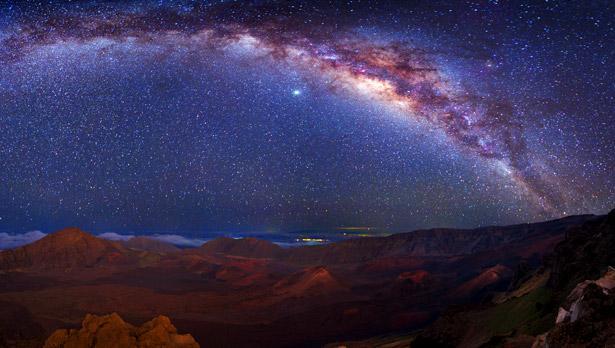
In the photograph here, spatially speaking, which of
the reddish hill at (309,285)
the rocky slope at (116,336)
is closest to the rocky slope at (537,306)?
the rocky slope at (116,336)

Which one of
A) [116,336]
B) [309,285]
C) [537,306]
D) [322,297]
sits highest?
[537,306]

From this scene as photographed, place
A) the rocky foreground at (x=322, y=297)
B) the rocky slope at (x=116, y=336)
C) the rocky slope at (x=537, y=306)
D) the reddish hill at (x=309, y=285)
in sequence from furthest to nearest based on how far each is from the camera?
the reddish hill at (x=309, y=285)
the rocky foreground at (x=322, y=297)
the rocky slope at (x=116, y=336)
the rocky slope at (x=537, y=306)

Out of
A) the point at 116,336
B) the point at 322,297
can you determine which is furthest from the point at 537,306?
the point at 322,297

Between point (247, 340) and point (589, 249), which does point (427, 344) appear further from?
point (247, 340)

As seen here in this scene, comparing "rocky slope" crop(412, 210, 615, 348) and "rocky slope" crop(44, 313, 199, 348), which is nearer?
"rocky slope" crop(412, 210, 615, 348)

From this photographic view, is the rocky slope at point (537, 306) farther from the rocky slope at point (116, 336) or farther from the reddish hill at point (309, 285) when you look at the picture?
the reddish hill at point (309, 285)

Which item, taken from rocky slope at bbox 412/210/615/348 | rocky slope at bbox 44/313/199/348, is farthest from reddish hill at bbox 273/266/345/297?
rocky slope at bbox 44/313/199/348

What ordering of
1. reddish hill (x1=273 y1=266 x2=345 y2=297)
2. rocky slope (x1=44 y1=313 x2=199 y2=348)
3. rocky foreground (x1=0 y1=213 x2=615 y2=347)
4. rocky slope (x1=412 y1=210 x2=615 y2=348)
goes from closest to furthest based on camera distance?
1. rocky slope (x1=412 y1=210 x2=615 y2=348)
2. rocky slope (x1=44 y1=313 x2=199 y2=348)
3. rocky foreground (x1=0 y1=213 x2=615 y2=347)
4. reddish hill (x1=273 y1=266 x2=345 y2=297)

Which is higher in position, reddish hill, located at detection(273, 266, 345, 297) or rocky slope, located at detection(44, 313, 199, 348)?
rocky slope, located at detection(44, 313, 199, 348)

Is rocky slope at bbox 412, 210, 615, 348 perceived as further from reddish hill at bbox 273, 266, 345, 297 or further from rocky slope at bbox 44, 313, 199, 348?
reddish hill at bbox 273, 266, 345, 297

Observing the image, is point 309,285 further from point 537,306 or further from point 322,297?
point 537,306
